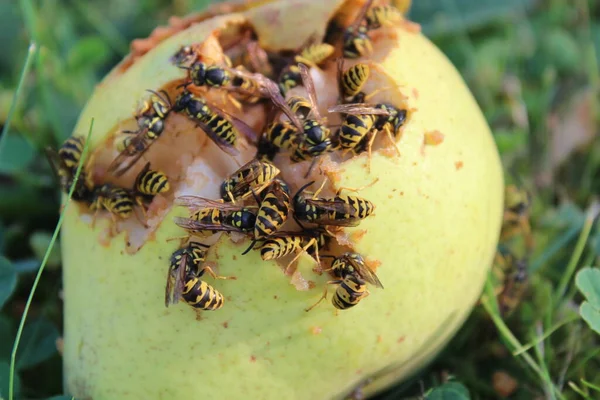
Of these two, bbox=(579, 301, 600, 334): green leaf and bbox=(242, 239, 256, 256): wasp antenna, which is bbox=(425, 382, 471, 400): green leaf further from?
bbox=(242, 239, 256, 256): wasp antenna

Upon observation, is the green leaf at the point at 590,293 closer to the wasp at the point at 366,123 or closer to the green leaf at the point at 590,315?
the green leaf at the point at 590,315

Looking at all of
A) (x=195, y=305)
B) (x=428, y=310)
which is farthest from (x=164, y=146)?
(x=428, y=310)

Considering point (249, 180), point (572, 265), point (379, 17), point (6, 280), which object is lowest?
point (572, 265)

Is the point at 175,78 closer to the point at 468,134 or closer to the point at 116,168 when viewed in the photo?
the point at 116,168

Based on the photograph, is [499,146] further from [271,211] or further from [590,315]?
[271,211]

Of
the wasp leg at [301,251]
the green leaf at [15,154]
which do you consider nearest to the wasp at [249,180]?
the wasp leg at [301,251]

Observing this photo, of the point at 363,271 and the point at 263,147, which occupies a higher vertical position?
the point at 263,147

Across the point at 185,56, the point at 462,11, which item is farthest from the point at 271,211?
the point at 462,11

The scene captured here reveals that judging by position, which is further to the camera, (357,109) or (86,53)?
(86,53)
